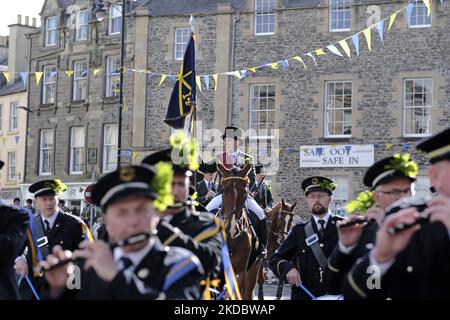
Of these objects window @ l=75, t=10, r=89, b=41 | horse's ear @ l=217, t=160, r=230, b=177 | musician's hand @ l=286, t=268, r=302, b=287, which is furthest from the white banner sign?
musician's hand @ l=286, t=268, r=302, b=287

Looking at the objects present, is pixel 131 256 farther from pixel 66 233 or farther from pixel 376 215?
pixel 66 233

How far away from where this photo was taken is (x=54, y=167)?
4828cm

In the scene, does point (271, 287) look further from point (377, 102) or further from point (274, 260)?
point (274, 260)

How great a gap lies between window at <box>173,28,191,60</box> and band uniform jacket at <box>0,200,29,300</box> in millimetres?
33359

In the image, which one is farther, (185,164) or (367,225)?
(185,164)

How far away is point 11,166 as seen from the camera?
52844 mm

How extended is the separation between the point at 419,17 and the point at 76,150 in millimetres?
18117

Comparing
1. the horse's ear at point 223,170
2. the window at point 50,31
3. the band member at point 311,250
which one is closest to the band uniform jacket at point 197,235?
the band member at point 311,250

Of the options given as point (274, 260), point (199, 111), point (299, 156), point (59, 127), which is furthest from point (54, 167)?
point (274, 260)

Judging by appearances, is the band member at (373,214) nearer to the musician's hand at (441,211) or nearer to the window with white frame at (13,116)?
the musician's hand at (441,211)

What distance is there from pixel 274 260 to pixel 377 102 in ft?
90.7

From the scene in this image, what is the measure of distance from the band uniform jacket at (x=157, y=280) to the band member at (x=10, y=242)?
1867mm

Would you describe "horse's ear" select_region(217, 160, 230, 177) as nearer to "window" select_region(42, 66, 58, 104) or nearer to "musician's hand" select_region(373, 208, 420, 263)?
"musician's hand" select_region(373, 208, 420, 263)

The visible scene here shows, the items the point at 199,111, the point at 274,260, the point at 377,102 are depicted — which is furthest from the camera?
the point at 199,111
